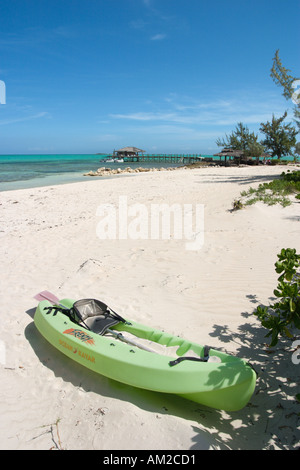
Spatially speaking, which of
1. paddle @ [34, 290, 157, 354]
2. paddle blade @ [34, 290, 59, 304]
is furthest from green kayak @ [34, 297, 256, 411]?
paddle blade @ [34, 290, 59, 304]

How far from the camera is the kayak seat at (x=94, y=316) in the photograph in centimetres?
417

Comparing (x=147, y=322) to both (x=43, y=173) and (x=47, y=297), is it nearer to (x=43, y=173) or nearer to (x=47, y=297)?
(x=47, y=297)

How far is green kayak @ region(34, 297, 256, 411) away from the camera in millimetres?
2773

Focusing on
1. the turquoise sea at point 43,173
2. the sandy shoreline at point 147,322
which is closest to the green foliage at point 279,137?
the turquoise sea at point 43,173

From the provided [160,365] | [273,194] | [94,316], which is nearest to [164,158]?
[273,194]

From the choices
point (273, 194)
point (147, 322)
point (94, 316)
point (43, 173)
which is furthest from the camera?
point (43, 173)

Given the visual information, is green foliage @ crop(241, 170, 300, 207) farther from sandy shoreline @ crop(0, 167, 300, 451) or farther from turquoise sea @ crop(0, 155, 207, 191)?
turquoise sea @ crop(0, 155, 207, 191)

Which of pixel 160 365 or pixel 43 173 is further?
pixel 43 173

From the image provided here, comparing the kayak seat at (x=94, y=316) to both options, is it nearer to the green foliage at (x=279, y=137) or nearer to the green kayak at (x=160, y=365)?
the green kayak at (x=160, y=365)

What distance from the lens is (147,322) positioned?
Answer: 4645mm

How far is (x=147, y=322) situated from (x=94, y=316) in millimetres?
854
